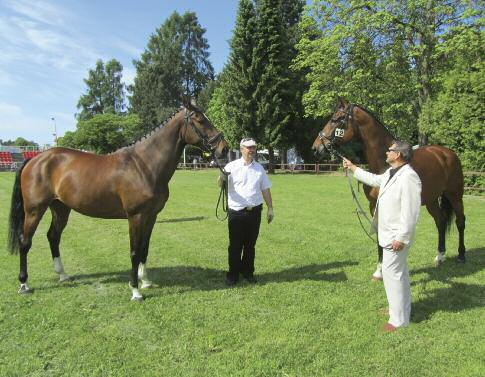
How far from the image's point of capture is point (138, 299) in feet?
17.3

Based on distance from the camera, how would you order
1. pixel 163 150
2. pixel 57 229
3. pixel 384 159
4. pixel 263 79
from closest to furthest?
1. pixel 163 150
2. pixel 384 159
3. pixel 57 229
4. pixel 263 79

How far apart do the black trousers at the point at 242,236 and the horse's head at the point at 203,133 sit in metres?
0.98

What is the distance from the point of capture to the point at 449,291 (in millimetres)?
5496

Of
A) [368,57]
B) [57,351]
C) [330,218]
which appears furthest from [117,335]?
[368,57]

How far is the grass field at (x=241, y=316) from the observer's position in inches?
145

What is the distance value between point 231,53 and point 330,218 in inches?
1082

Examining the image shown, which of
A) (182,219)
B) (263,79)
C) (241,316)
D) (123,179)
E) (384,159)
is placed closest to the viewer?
(241,316)

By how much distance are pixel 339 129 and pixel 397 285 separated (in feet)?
8.52

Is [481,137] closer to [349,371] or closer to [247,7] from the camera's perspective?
[349,371]

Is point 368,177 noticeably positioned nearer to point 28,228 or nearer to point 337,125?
point 337,125

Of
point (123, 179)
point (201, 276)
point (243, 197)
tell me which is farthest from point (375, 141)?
point (123, 179)

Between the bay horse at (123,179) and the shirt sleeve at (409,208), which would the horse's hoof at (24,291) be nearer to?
the bay horse at (123,179)

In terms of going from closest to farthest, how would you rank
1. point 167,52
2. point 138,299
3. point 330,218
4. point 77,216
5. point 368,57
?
point 138,299 → point 330,218 → point 77,216 → point 368,57 → point 167,52

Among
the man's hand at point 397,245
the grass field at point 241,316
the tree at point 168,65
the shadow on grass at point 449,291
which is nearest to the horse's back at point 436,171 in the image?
the shadow on grass at point 449,291
